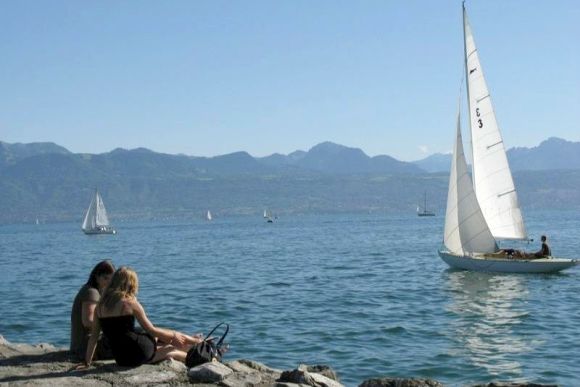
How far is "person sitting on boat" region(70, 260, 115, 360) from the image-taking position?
39.4ft

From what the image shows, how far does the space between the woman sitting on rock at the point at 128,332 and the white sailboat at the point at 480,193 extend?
28.3 metres

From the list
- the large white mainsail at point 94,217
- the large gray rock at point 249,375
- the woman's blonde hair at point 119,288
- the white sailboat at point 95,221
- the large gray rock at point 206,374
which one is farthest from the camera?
the large white mainsail at point 94,217

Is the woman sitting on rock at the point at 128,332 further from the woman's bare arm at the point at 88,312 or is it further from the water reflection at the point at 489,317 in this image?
the water reflection at the point at 489,317

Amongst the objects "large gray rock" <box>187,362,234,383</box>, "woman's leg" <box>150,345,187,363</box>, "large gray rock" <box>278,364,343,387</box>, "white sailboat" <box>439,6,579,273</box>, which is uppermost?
"white sailboat" <box>439,6,579,273</box>

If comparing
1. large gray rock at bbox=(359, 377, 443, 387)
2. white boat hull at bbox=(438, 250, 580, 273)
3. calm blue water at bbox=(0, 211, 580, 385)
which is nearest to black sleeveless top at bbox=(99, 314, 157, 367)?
large gray rock at bbox=(359, 377, 443, 387)

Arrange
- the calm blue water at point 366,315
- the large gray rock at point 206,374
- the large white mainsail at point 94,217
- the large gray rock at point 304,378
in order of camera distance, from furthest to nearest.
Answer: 1. the large white mainsail at point 94,217
2. the calm blue water at point 366,315
3. the large gray rock at point 304,378
4. the large gray rock at point 206,374

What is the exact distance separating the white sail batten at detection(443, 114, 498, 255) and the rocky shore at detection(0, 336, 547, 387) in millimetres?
26387

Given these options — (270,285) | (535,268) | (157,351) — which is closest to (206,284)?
(270,285)

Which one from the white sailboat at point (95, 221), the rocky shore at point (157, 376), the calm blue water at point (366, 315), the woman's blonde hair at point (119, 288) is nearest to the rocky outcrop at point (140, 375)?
the rocky shore at point (157, 376)

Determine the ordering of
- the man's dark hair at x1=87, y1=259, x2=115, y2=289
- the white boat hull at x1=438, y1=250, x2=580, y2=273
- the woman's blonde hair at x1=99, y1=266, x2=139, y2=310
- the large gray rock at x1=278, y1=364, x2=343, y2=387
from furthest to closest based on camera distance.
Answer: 1. the white boat hull at x1=438, y1=250, x2=580, y2=273
2. the man's dark hair at x1=87, y1=259, x2=115, y2=289
3. the large gray rock at x1=278, y1=364, x2=343, y2=387
4. the woman's blonde hair at x1=99, y1=266, x2=139, y2=310

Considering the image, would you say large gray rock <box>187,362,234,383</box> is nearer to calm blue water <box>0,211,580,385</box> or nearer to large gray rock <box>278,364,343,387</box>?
large gray rock <box>278,364,343,387</box>

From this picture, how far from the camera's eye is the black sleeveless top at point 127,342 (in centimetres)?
1127

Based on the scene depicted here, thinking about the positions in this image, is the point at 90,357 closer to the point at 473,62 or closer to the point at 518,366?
the point at 518,366

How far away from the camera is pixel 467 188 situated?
38.8m
